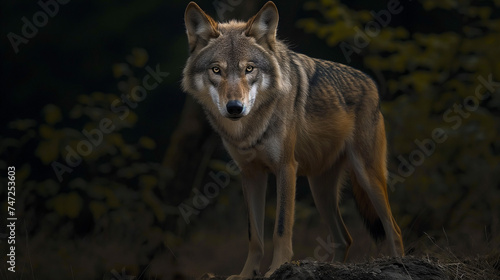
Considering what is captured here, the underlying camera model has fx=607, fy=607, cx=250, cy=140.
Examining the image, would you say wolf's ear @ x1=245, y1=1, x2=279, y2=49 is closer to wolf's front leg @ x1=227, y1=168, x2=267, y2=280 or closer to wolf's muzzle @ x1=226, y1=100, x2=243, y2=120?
wolf's muzzle @ x1=226, y1=100, x2=243, y2=120

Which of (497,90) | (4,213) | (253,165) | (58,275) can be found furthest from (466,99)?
(4,213)

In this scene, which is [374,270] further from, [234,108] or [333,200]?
[333,200]

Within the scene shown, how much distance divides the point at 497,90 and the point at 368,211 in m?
2.61

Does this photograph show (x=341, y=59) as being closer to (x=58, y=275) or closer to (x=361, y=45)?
(x=361, y=45)

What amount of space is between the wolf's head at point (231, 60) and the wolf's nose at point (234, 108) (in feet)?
0.14

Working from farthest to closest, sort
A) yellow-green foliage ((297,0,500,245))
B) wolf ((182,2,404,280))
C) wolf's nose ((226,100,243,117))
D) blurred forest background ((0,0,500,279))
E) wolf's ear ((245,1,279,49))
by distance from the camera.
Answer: yellow-green foliage ((297,0,500,245)) < blurred forest background ((0,0,500,279)) < wolf's ear ((245,1,279,49)) < wolf ((182,2,404,280)) < wolf's nose ((226,100,243,117))

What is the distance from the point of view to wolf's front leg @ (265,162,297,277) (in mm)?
4168

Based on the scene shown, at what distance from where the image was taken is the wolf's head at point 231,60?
13.4 feet

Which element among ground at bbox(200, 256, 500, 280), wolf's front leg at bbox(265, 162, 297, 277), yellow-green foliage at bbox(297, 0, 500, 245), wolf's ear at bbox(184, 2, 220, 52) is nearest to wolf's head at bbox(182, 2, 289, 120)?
wolf's ear at bbox(184, 2, 220, 52)

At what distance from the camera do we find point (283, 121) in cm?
444

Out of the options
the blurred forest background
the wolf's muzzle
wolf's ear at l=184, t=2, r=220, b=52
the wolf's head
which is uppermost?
wolf's ear at l=184, t=2, r=220, b=52

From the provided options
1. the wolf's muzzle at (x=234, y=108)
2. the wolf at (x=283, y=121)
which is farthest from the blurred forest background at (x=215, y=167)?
the wolf's muzzle at (x=234, y=108)

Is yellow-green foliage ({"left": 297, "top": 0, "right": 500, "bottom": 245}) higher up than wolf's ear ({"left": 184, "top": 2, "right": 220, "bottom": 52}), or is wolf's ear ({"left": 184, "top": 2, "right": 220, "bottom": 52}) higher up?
wolf's ear ({"left": 184, "top": 2, "right": 220, "bottom": 52})

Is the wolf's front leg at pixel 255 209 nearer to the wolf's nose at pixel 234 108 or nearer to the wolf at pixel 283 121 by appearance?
the wolf at pixel 283 121
